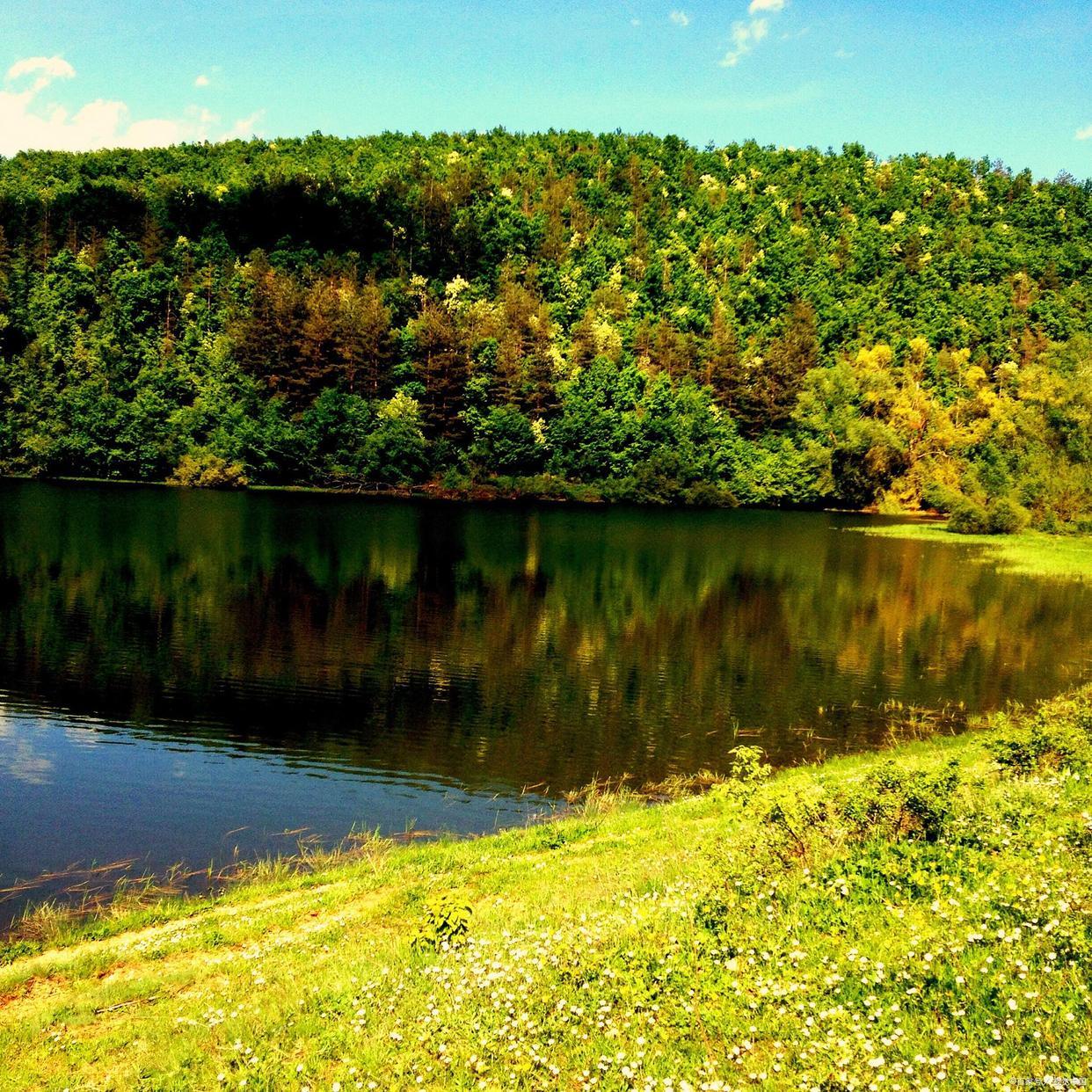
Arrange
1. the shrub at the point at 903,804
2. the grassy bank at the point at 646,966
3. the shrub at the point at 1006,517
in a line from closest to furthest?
1. the grassy bank at the point at 646,966
2. the shrub at the point at 903,804
3. the shrub at the point at 1006,517

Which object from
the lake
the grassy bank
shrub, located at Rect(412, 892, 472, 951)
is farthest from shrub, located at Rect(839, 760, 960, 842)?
the lake

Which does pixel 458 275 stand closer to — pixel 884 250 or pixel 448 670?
pixel 884 250

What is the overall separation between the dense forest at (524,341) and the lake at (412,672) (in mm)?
43716

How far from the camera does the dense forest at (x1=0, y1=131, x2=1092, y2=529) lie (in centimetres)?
10244

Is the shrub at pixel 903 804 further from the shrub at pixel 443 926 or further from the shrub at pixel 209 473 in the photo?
the shrub at pixel 209 473

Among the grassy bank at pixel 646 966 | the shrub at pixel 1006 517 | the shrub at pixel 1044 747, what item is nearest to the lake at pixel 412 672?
the grassy bank at pixel 646 966

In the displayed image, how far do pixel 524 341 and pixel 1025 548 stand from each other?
64.8m

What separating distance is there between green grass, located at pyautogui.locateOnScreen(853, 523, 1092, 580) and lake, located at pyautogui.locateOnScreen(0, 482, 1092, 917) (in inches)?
178

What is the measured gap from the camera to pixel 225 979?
924 cm

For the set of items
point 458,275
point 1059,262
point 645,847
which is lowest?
point 645,847

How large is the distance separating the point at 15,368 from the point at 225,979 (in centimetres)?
11616

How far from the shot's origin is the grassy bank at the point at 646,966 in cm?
643

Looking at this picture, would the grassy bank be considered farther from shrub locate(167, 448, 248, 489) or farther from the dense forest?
shrub locate(167, 448, 248, 489)

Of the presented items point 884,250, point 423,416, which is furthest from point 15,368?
point 884,250
